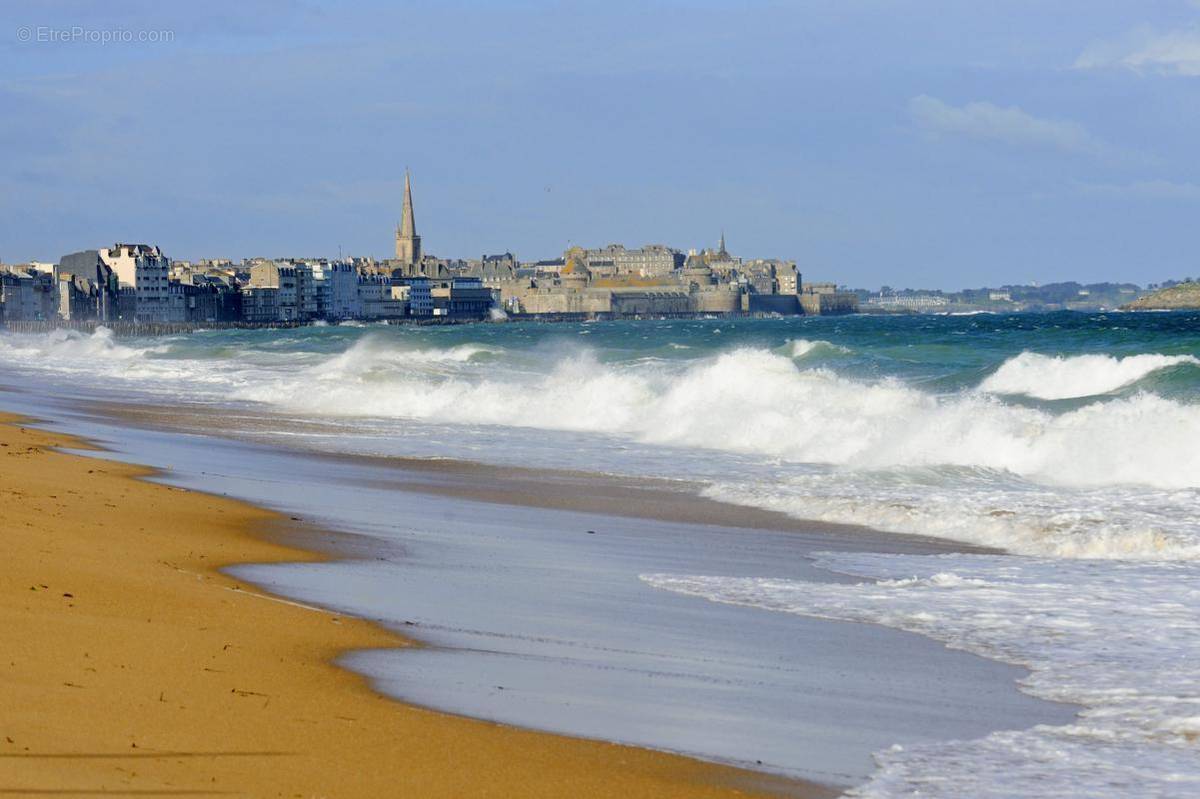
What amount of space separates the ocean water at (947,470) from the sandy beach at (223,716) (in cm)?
109

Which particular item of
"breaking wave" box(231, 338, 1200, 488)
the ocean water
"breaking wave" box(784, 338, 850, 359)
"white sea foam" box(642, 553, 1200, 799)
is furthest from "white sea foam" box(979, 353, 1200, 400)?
"white sea foam" box(642, 553, 1200, 799)

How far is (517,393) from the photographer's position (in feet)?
94.2

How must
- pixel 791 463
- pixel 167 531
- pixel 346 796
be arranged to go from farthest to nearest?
1. pixel 791 463
2. pixel 167 531
3. pixel 346 796

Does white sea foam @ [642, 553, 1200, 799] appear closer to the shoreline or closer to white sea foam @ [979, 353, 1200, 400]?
the shoreline

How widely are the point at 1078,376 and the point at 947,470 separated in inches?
535

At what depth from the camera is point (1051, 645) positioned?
7.59 m

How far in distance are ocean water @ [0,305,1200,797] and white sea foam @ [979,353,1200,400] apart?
0.06 m

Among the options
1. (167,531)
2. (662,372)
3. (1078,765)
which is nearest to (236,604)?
(167,531)

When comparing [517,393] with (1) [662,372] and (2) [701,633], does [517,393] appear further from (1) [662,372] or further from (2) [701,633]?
(2) [701,633]

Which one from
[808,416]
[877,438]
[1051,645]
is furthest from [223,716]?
[808,416]

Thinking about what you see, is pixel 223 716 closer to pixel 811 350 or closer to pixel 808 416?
pixel 808 416

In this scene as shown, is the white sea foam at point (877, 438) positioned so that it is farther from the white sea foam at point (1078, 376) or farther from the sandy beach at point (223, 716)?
the sandy beach at point (223, 716)

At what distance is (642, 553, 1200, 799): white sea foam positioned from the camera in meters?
5.38

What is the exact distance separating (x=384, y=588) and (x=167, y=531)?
2.29 meters
